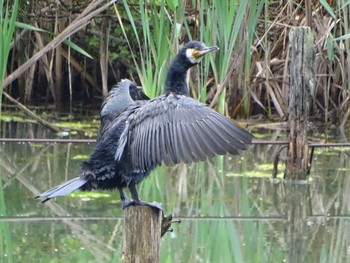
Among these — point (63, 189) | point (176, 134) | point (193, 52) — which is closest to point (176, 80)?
point (193, 52)

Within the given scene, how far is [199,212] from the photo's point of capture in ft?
18.0

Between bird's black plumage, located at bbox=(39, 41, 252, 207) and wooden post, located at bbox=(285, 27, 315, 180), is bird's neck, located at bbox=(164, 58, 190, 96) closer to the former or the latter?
bird's black plumage, located at bbox=(39, 41, 252, 207)

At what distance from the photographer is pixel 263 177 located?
6.30 metres

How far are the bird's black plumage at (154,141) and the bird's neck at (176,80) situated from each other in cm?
11

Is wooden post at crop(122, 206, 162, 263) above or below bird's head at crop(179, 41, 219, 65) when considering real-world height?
below

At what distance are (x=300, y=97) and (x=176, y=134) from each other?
296 cm

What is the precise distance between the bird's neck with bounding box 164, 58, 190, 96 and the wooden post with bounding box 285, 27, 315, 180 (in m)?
2.39

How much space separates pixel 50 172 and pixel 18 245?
1701 millimetres

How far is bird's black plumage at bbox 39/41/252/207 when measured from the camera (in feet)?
10.4

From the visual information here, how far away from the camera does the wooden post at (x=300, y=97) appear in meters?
6.05

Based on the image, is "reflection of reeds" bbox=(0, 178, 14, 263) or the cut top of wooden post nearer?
"reflection of reeds" bbox=(0, 178, 14, 263)

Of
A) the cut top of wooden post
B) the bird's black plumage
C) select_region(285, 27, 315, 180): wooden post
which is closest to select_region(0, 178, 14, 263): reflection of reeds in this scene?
the bird's black plumage

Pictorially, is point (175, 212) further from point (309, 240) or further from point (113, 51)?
point (113, 51)

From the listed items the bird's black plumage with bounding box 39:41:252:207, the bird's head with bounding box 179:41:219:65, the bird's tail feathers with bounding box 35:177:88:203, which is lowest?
the bird's tail feathers with bounding box 35:177:88:203
